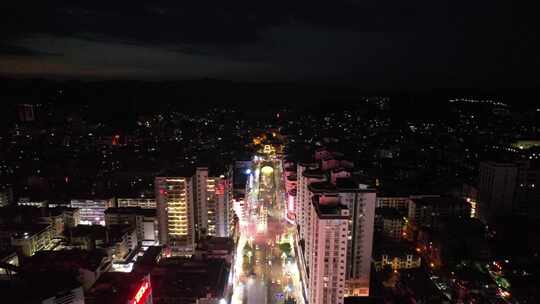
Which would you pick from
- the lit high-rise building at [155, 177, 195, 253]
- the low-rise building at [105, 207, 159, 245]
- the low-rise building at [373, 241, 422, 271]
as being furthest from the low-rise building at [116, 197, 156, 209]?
the low-rise building at [373, 241, 422, 271]

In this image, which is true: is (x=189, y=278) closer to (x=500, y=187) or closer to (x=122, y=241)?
(x=122, y=241)

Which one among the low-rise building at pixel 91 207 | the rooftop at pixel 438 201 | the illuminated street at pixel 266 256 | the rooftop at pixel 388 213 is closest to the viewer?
the illuminated street at pixel 266 256

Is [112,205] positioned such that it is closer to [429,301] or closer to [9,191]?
[9,191]

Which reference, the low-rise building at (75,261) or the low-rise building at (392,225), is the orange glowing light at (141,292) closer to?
the low-rise building at (75,261)

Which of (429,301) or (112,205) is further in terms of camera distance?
(112,205)

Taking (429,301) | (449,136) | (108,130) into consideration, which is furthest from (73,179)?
(449,136)

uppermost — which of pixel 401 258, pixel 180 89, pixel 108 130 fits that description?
pixel 180 89

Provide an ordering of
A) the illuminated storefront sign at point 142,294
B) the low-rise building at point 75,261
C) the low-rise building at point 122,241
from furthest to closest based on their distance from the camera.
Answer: the low-rise building at point 122,241 → the low-rise building at point 75,261 → the illuminated storefront sign at point 142,294

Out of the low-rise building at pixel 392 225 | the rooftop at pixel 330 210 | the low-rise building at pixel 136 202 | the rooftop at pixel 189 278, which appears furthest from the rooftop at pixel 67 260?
the low-rise building at pixel 392 225

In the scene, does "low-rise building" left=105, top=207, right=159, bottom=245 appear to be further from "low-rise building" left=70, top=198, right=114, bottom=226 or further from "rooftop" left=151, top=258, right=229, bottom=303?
"rooftop" left=151, top=258, right=229, bottom=303
